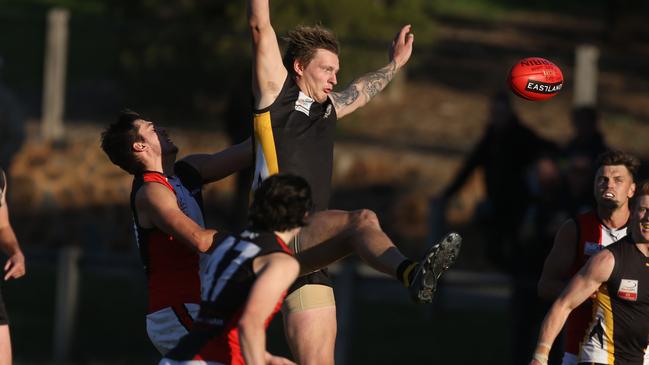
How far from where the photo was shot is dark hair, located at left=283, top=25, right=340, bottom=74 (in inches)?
295

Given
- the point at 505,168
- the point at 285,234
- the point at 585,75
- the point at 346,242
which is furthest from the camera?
the point at 585,75

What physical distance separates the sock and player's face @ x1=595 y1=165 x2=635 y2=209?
1.54m

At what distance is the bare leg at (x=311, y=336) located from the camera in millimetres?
7543

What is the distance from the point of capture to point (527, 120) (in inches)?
800

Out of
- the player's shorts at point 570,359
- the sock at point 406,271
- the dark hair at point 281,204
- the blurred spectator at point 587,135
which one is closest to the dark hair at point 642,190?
the player's shorts at point 570,359

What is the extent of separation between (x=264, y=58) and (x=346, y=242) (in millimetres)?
1062

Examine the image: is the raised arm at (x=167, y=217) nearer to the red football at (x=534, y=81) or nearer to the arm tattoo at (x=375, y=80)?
the arm tattoo at (x=375, y=80)

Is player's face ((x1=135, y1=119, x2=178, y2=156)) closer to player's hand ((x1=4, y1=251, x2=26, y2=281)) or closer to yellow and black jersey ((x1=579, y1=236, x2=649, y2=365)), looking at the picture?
player's hand ((x1=4, y1=251, x2=26, y2=281))

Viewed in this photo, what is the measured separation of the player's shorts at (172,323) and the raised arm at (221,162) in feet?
3.08

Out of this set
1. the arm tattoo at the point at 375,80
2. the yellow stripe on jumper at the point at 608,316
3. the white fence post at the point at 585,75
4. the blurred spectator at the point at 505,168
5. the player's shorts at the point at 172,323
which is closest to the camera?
the player's shorts at the point at 172,323

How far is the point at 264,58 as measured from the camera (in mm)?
7242

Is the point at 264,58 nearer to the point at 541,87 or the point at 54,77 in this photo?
the point at 541,87

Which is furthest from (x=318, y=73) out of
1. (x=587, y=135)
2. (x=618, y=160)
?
(x=587, y=135)

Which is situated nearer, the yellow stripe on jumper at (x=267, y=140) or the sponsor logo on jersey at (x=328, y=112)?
the yellow stripe on jumper at (x=267, y=140)
